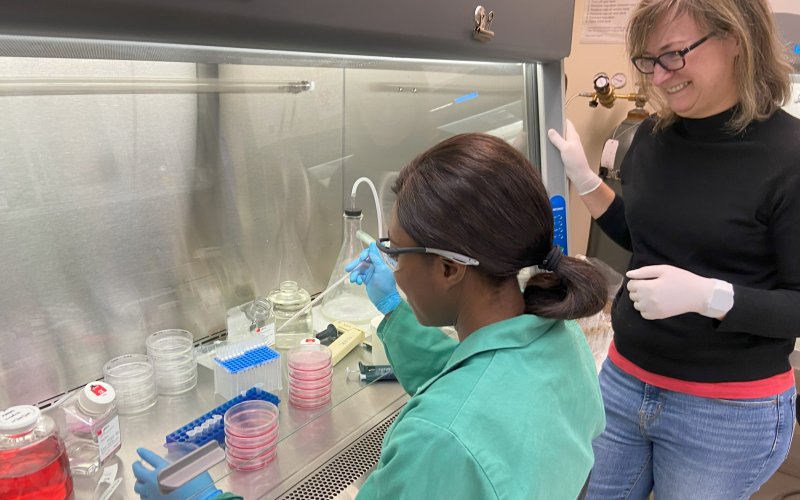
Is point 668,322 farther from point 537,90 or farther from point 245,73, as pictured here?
point 245,73

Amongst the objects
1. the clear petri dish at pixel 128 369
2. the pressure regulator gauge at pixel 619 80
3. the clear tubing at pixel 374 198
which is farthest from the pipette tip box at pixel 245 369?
the pressure regulator gauge at pixel 619 80

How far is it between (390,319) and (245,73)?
665 millimetres

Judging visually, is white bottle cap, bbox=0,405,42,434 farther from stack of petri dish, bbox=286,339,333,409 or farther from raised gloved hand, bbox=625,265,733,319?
raised gloved hand, bbox=625,265,733,319

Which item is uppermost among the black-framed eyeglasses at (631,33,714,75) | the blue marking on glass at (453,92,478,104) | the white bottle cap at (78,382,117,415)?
the black-framed eyeglasses at (631,33,714,75)

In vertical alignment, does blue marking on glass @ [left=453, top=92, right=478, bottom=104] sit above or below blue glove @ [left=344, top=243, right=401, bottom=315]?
above

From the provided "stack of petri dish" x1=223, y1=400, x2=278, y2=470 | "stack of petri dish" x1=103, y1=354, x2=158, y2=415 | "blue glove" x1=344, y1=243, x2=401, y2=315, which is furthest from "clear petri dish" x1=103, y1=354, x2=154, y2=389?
"blue glove" x1=344, y1=243, x2=401, y2=315

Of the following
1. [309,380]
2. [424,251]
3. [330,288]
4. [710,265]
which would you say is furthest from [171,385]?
[710,265]

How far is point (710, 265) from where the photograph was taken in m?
1.20

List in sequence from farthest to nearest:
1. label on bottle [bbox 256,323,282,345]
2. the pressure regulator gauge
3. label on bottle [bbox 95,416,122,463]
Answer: the pressure regulator gauge < label on bottle [bbox 256,323,282,345] < label on bottle [bbox 95,416,122,463]

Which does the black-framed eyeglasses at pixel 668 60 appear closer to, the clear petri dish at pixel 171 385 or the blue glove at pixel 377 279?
the blue glove at pixel 377 279

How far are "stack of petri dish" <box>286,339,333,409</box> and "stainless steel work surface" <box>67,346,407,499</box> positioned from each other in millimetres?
18

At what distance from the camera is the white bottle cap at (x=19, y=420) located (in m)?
0.79

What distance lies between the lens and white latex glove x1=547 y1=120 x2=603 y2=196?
1.58 meters

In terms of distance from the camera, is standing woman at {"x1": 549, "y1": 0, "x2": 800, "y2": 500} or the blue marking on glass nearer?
standing woman at {"x1": 549, "y1": 0, "x2": 800, "y2": 500}
